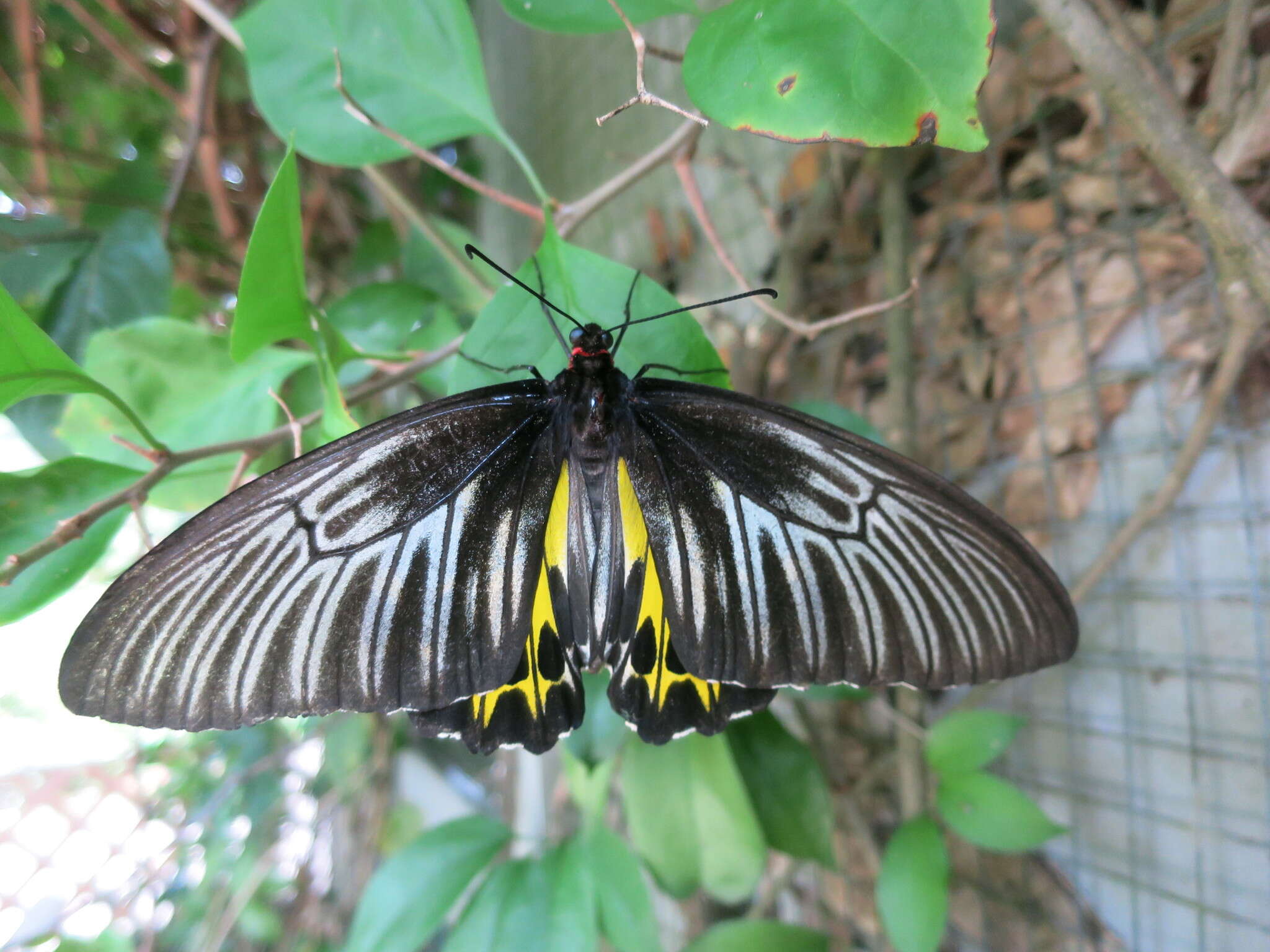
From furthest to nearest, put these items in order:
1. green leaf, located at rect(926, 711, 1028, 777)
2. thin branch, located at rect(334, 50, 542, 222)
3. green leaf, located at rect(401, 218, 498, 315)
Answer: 1. green leaf, located at rect(401, 218, 498, 315)
2. green leaf, located at rect(926, 711, 1028, 777)
3. thin branch, located at rect(334, 50, 542, 222)

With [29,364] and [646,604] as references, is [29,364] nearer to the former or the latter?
[29,364]

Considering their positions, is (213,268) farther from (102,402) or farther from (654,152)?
(654,152)

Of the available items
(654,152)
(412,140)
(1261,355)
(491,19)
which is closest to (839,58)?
(654,152)

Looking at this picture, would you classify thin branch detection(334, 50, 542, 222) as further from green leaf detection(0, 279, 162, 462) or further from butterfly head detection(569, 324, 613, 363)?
green leaf detection(0, 279, 162, 462)

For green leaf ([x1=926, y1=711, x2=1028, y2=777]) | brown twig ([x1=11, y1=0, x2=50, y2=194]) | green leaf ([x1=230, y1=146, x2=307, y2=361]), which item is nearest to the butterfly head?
green leaf ([x1=230, y1=146, x2=307, y2=361])

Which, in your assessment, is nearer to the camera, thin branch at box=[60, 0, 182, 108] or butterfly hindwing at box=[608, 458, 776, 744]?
butterfly hindwing at box=[608, 458, 776, 744]

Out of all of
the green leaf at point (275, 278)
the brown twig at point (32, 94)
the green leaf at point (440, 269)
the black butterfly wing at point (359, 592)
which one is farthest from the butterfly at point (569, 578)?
the brown twig at point (32, 94)
